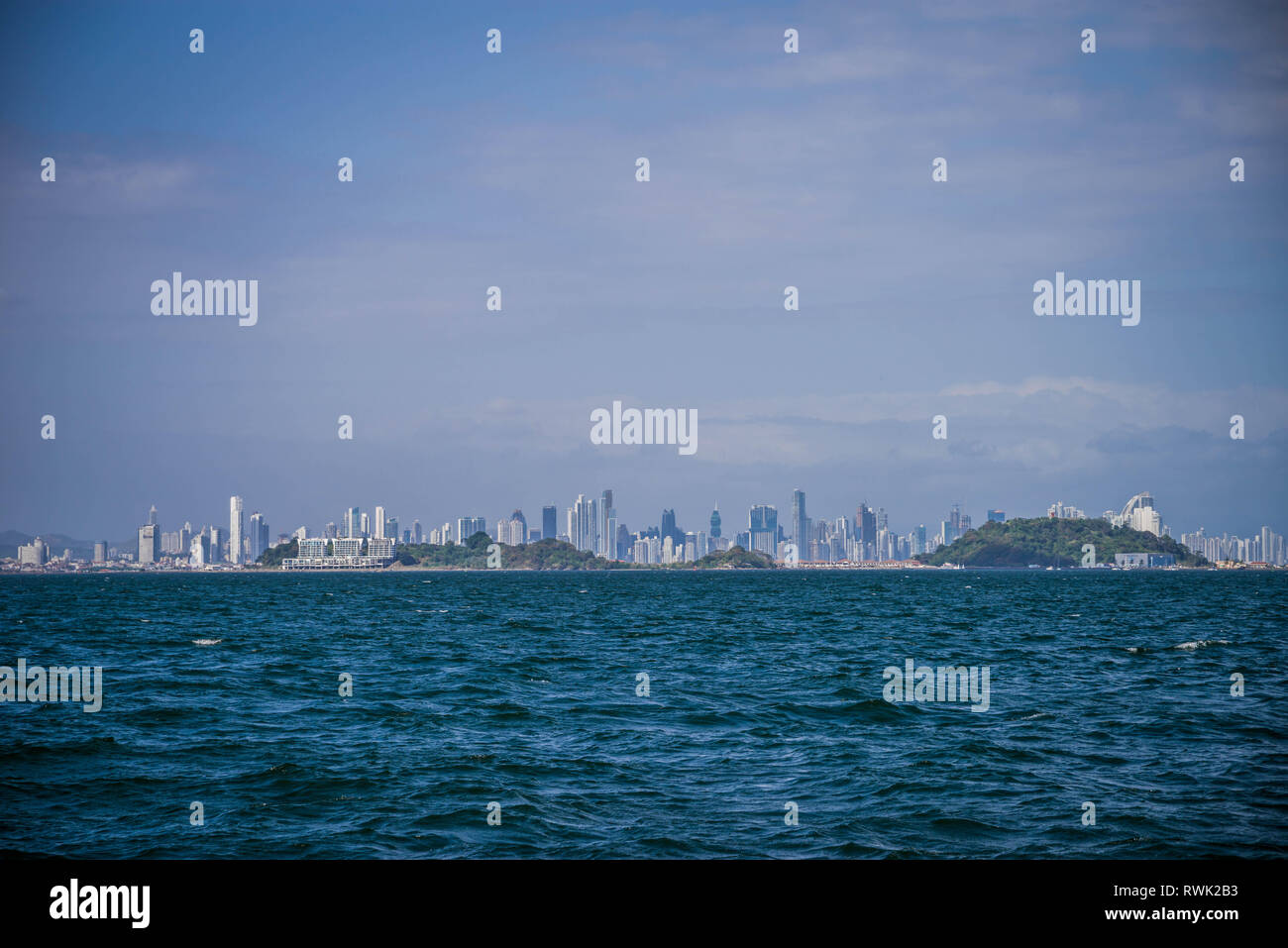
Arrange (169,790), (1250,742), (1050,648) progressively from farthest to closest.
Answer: (1050,648), (1250,742), (169,790)
